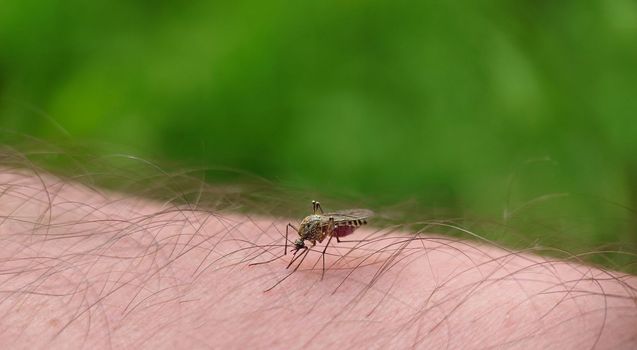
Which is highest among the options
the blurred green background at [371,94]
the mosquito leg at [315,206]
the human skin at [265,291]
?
the blurred green background at [371,94]

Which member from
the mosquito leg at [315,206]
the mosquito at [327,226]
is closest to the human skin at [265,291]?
the mosquito at [327,226]

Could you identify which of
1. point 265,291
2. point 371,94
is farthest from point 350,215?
point 371,94

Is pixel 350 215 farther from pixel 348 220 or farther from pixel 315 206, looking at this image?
pixel 315 206

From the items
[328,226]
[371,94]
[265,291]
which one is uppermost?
[371,94]

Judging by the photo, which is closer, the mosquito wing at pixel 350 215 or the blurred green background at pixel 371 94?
the mosquito wing at pixel 350 215

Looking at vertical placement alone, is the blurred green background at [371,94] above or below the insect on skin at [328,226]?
above

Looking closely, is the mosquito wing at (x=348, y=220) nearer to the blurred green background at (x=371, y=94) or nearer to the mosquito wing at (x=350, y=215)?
the mosquito wing at (x=350, y=215)
